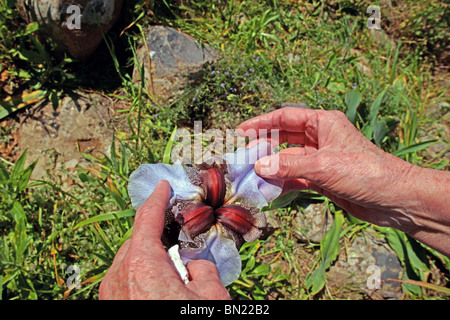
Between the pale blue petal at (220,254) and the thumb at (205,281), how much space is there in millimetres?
73

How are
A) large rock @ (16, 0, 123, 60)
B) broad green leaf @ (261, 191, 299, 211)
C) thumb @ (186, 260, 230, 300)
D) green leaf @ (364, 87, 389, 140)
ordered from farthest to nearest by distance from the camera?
green leaf @ (364, 87, 389, 140)
large rock @ (16, 0, 123, 60)
broad green leaf @ (261, 191, 299, 211)
thumb @ (186, 260, 230, 300)

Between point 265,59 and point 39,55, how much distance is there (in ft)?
7.20

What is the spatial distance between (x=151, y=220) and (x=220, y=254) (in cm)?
50

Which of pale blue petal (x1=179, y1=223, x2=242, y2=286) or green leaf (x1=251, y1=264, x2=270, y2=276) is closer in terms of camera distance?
pale blue petal (x1=179, y1=223, x2=242, y2=286)

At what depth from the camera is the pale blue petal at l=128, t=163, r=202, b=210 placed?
1.82 metres

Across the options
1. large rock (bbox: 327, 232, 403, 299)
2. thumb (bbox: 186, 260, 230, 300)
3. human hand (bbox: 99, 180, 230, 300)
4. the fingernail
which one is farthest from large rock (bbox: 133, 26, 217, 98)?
large rock (bbox: 327, 232, 403, 299)

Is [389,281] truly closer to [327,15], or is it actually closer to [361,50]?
[361,50]

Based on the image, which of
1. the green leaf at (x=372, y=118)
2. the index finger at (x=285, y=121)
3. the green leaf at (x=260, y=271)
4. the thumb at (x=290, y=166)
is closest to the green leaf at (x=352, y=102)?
the green leaf at (x=372, y=118)

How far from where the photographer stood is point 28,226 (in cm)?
243

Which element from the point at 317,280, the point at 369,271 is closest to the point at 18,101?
the point at 317,280

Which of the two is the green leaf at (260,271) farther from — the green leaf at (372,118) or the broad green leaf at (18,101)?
the broad green leaf at (18,101)

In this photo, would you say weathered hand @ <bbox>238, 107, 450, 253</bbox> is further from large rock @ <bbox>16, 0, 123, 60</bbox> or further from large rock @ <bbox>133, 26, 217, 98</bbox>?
large rock @ <bbox>16, 0, 123, 60</bbox>

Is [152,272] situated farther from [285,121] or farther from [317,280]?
[317,280]

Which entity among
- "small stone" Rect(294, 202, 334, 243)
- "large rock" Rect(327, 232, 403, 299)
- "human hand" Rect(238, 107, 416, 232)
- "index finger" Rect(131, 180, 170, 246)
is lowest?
"large rock" Rect(327, 232, 403, 299)
